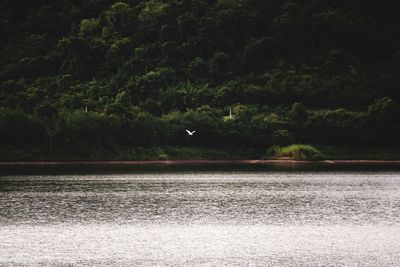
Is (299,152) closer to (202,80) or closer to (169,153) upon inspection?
(169,153)

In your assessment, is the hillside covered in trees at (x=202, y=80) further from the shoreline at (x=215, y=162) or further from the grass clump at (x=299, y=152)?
the grass clump at (x=299, y=152)

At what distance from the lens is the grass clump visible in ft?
443

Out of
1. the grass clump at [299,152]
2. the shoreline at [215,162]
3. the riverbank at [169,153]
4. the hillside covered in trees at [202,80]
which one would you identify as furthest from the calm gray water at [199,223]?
the grass clump at [299,152]

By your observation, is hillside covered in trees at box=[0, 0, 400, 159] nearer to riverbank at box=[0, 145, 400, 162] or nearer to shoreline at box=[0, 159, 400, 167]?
riverbank at box=[0, 145, 400, 162]

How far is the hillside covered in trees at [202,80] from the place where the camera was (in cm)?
13221

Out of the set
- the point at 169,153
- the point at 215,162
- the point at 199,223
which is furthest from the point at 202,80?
the point at 199,223

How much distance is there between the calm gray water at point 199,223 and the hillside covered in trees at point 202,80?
49.7 meters

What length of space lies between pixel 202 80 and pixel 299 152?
4262cm

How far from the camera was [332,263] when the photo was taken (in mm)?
34656

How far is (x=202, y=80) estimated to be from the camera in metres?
170

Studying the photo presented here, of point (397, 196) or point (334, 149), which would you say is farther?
point (334, 149)

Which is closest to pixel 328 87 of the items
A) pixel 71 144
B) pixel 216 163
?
pixel 216 163

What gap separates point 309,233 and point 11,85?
423ft

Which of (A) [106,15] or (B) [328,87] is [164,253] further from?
(A) [106,15]
